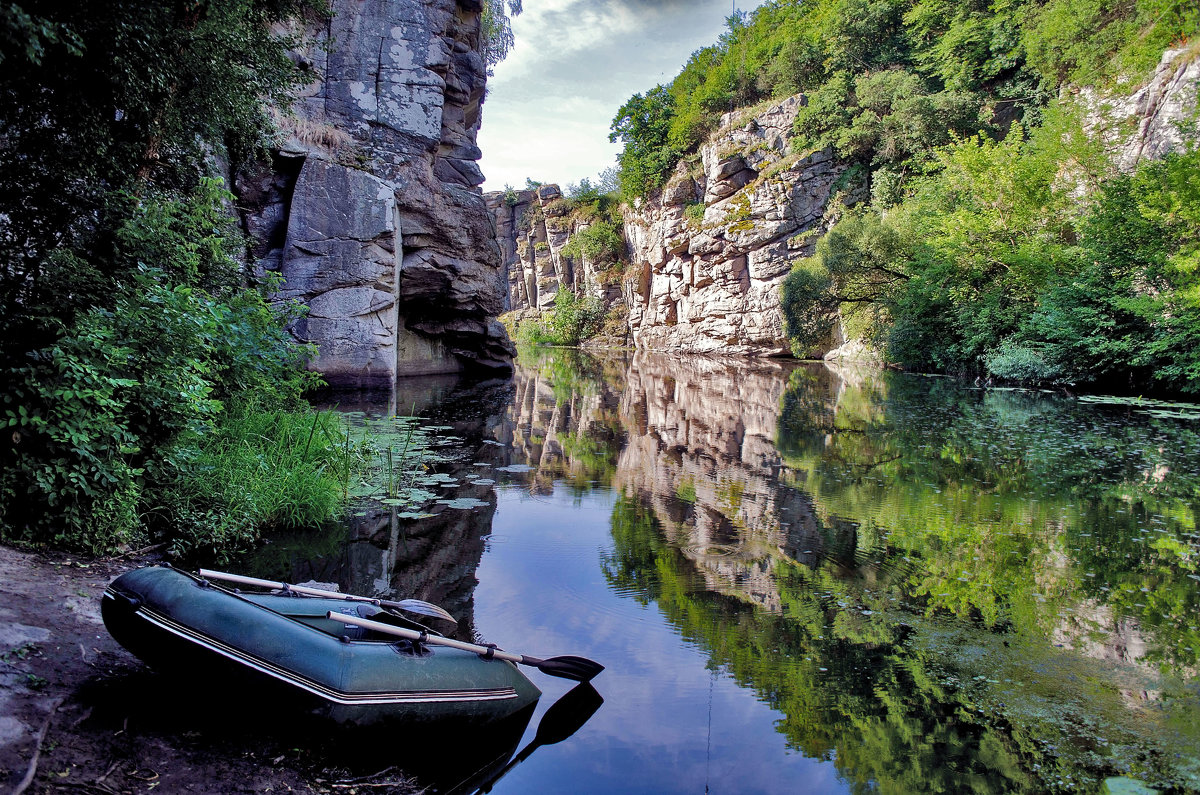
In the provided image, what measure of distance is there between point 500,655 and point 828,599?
9.45 ft

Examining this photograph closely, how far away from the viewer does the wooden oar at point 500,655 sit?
10.8 ft

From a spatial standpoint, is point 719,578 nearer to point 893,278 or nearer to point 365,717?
point 365,717

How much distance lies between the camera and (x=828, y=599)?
5344mm

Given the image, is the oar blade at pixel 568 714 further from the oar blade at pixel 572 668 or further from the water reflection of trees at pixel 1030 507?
the water reflection of trees at pixel 1030 507

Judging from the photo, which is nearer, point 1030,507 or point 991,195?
point 1030,507

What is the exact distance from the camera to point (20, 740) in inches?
106

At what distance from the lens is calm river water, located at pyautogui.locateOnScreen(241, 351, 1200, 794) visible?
3459mm

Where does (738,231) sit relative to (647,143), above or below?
below

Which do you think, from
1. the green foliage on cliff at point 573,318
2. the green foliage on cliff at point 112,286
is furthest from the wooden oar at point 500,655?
the green foliage on cliff at point 573,318

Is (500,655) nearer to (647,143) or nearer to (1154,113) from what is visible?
(1154,113)

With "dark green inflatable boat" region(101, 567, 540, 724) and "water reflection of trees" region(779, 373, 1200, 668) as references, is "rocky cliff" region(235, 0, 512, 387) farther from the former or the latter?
"dark green inflatable boat" region(101, 567, 540, 724)

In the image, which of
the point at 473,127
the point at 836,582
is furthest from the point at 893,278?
the point at 836,582

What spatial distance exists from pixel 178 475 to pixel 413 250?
14465mm

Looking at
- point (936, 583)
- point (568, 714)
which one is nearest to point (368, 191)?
point (936, 583)
